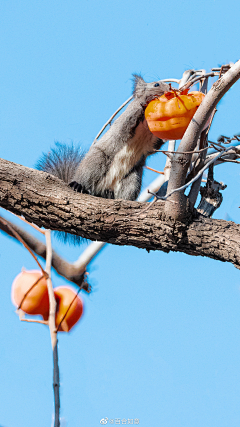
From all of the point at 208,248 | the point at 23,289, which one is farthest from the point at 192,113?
the point at 23,289

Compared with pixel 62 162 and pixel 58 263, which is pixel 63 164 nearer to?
pixel 62 162

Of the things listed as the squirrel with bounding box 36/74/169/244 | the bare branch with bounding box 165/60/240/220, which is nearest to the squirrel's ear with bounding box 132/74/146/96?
the squirrel with bounding box 36/74/169/244

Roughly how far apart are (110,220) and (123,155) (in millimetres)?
1021

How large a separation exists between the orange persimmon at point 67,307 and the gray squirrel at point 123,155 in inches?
35.3

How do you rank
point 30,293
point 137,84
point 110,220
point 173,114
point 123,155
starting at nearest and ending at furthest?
point 173,114, point 110,220, point 30,293, point 123,155, point 137,84

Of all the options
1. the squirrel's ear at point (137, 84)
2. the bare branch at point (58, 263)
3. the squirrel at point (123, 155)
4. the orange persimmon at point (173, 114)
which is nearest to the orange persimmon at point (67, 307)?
the bare branch at point (58, 263)

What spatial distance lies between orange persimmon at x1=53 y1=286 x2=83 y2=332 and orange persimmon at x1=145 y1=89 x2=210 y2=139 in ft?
4.08

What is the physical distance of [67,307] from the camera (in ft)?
8.10

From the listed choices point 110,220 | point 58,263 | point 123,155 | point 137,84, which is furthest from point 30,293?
point 137,84

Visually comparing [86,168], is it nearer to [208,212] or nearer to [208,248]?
[208,212]

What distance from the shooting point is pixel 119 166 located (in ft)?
10.4

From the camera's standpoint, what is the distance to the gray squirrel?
124 inches

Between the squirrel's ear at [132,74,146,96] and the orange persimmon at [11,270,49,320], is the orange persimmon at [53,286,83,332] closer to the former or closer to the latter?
the orange persimmon at [11,270,49,320]

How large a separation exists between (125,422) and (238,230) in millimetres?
1558
